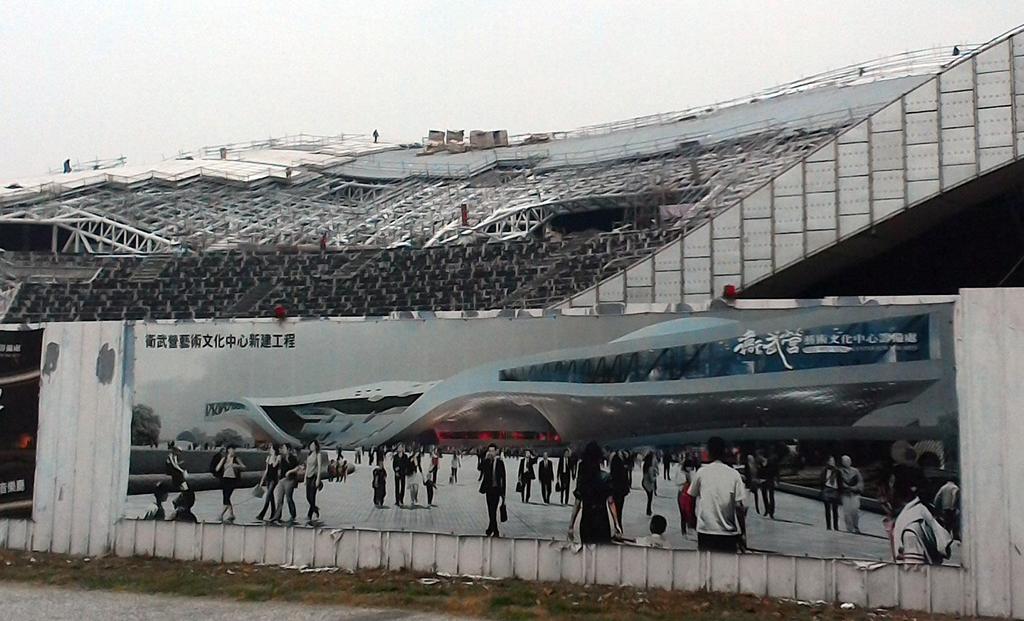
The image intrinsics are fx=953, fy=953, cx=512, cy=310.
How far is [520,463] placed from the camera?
7.94m

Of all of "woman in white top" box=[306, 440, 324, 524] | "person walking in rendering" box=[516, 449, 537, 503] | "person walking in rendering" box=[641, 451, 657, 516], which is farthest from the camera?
"woman in white top" box=[306, 440, 324, 524]

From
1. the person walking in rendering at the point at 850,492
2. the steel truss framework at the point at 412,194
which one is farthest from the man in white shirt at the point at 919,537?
the steel truss framework at the point at 412,194

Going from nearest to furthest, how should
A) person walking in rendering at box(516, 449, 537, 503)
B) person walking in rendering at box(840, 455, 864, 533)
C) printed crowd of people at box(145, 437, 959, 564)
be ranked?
1. printed crowd of people at box(145, 437, 959, 564)
2. person walking in rendering at box(840, 455, 864, 533)
3. person walking in rendering at box(516, 449, 537, 503)

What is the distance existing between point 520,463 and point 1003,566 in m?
3.63

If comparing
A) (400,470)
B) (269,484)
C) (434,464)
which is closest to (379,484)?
(400,470)

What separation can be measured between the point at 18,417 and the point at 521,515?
5.10 metres

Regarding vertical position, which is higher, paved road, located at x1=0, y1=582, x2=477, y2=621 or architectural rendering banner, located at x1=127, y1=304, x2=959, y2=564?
architectural rendering banner, located at x1=127, y1=304, x2=959, y2=564

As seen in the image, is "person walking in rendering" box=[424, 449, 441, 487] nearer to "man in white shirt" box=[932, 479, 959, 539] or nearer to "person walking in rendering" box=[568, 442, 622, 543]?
"person walking in rendering" box=[568, 442, 622, 543]

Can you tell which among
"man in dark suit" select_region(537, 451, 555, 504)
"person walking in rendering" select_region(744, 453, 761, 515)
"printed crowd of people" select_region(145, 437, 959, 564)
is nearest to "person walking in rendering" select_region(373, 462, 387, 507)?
"printed crowd of people" select_region(145, 437, 959, 564)

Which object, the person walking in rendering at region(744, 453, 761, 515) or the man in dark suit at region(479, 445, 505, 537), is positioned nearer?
the person walking in rendering at region(744, 453, 761, 515)

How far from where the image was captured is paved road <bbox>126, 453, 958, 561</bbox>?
7.09 meters

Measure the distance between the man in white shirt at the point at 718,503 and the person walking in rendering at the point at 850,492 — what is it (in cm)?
73

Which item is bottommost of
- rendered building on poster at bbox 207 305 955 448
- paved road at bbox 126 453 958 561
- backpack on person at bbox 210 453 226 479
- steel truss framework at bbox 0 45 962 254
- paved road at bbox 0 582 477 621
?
paved road at bbox 0 582 477 621

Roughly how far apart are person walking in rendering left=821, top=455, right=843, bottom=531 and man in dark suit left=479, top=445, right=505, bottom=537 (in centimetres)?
255
